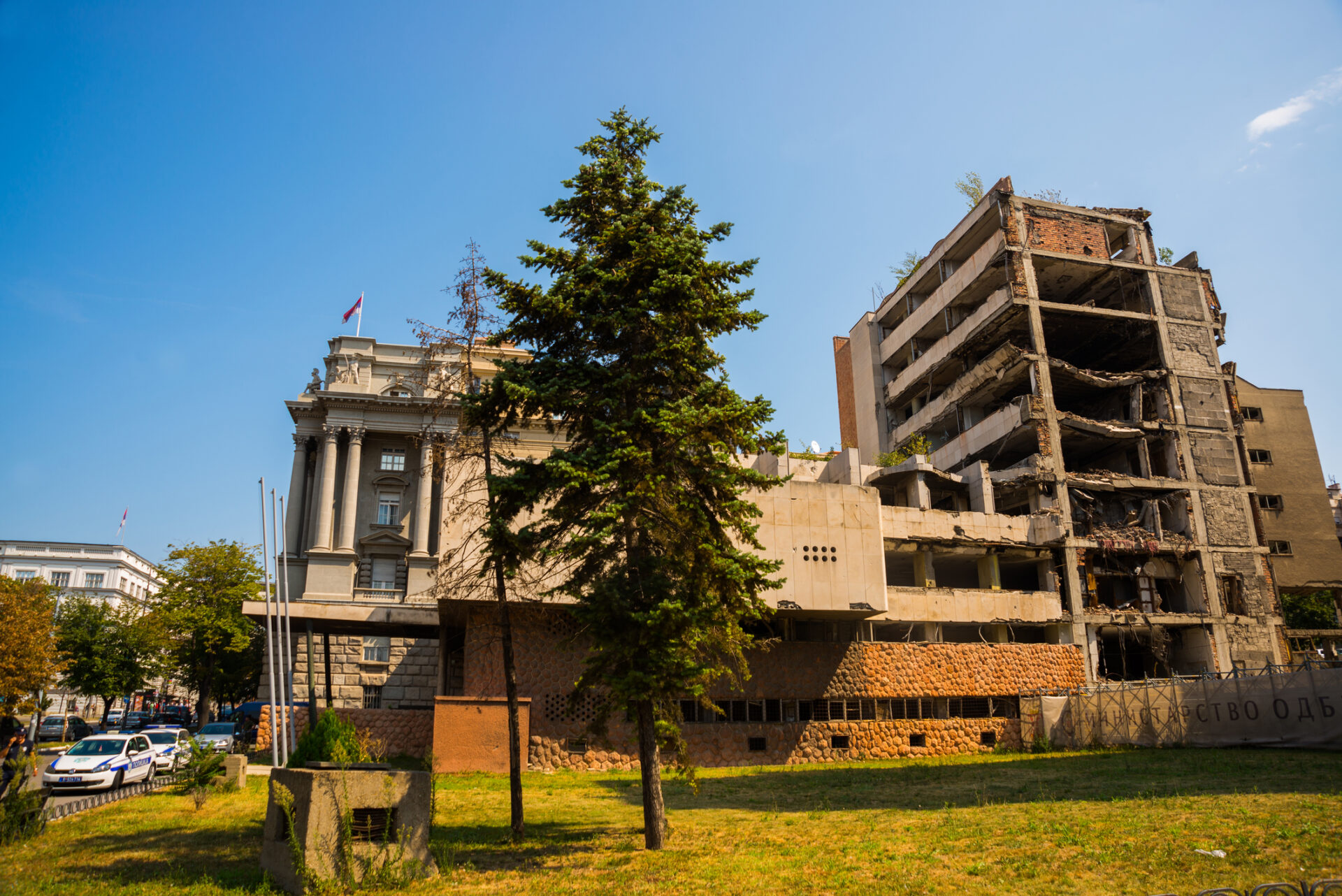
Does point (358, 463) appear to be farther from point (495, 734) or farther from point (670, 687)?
point (670, 687)

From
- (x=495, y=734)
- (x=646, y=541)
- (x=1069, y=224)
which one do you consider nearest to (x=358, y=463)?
(x=495, y=734)

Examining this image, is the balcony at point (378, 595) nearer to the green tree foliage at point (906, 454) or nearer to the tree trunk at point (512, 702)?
the green tree foliage at point (906, 454)

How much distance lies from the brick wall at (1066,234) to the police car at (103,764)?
48.2 metres

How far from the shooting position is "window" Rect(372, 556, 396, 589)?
5153cm

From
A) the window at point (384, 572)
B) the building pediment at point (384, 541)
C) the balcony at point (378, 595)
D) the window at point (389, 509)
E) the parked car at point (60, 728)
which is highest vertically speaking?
the window at point (389, 509)

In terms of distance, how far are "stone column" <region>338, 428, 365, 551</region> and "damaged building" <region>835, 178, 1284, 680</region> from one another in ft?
101

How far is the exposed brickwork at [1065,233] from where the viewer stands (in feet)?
163

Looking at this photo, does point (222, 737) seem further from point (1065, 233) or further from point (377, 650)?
point (1065, 233)

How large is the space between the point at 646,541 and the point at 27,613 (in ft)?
133

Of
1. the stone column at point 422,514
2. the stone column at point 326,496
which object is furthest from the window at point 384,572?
the stone column at point 326,496

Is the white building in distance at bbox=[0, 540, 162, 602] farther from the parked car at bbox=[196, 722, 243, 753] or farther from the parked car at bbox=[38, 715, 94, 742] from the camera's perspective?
the parked car at bbox=[196, 722, 243, 753]

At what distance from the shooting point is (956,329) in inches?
2036

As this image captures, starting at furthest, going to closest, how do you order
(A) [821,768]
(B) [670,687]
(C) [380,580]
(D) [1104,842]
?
1. (C) [380,580]
2. (A) [821,768]
3. (B) [670,687]
4. (D) [1104,842]

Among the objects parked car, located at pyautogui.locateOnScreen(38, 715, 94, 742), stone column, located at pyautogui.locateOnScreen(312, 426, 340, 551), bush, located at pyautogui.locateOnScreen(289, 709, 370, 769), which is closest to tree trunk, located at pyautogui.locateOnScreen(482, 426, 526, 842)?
bush, located at pyautogui.locateOnScreen(289, 709, 370, 769)
